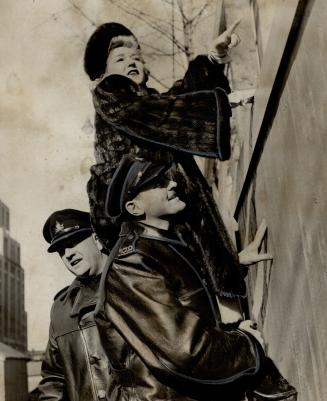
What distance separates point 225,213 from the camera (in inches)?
117

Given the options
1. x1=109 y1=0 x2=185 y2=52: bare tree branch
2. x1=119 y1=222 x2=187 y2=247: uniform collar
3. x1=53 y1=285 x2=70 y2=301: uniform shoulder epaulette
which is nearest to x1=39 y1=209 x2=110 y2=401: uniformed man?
x1=53 y1=285 x2=70 y2=301: uniform shoulder epaulette

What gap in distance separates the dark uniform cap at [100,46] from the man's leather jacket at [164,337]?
1.04 metres

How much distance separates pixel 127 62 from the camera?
103 inches

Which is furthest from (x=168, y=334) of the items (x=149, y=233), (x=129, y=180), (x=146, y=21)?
(x=146, y=21)

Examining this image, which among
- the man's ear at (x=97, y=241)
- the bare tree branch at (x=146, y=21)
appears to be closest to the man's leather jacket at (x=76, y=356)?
the man's ear at (x=97, y=241)

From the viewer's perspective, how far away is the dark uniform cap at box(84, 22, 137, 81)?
271 centimetres

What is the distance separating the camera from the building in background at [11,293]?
311 centimetres

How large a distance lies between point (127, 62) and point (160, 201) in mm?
762

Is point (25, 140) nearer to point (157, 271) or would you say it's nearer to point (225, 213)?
point (225, 213)

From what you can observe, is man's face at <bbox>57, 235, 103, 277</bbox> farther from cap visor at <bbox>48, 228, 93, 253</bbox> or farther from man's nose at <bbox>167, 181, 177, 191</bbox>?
man's nose at <bbox>167, 181, 177, 191</bbox>

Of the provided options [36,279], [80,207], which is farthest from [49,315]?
[80,207]

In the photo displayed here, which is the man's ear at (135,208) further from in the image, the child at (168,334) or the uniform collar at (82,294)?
the uniform collar at (82,294)

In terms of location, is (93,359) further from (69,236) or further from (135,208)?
(135,208)

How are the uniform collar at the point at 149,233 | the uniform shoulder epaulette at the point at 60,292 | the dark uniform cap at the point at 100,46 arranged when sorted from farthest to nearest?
the uniform shoulder epaulette at the point at 60,292 → the dark uniform cap at the point at 100,46 → the uniform collar at the point at 149,233
